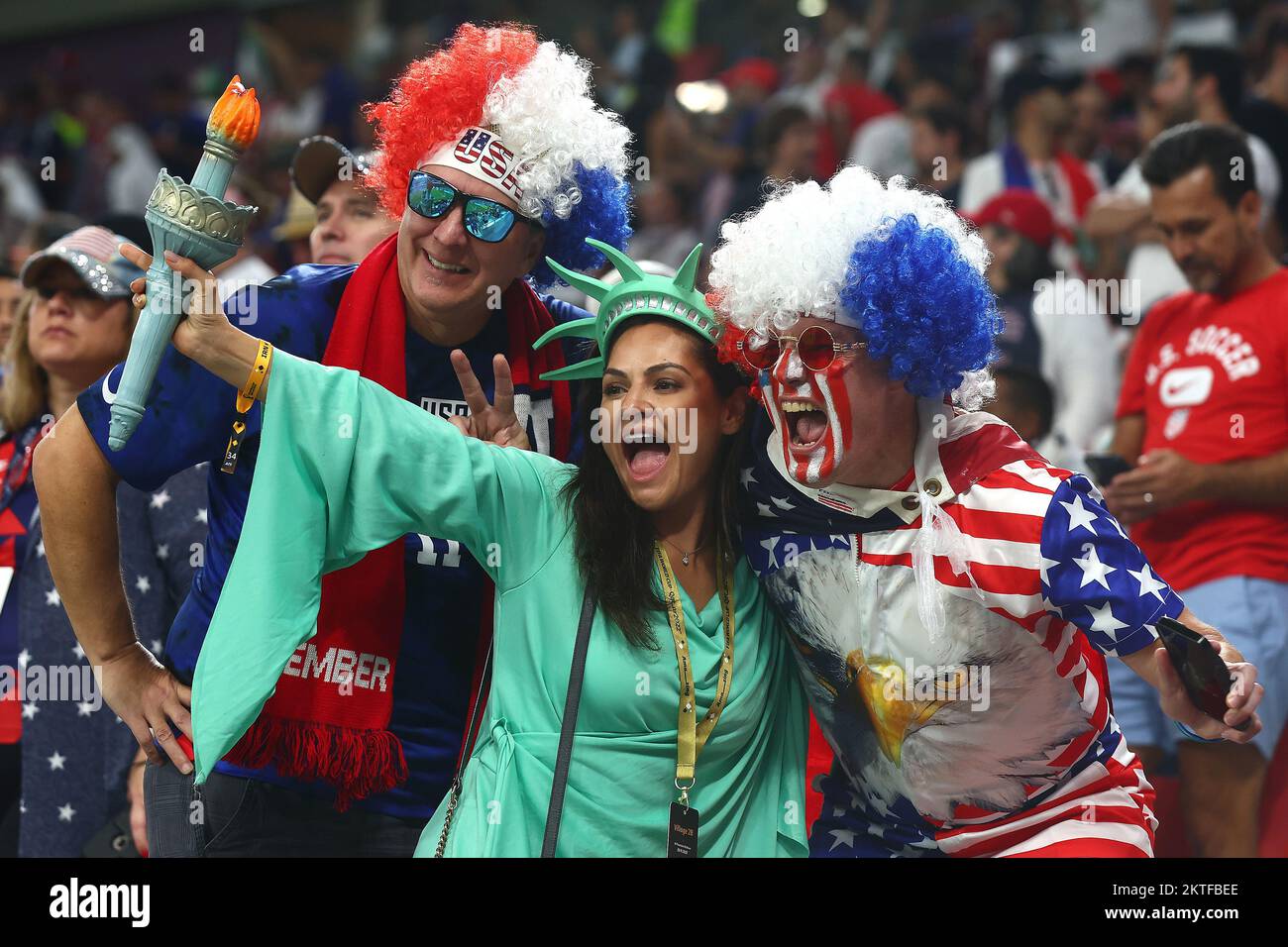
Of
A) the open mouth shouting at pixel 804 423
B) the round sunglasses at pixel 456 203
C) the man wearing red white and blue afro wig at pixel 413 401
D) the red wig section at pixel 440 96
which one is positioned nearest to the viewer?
the open mouth shouting at pixel 804 423

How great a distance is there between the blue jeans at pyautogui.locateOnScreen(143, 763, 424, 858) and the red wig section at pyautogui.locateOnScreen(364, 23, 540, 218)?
4.57 ft

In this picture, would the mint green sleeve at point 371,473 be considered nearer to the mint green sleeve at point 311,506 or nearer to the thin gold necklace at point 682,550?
the mint green sleeve at point 311,506

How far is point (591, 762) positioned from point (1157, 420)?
2.73 m

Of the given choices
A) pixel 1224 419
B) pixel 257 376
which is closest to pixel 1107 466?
pixel 1224 419

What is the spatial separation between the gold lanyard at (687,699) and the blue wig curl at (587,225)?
892 millimetres

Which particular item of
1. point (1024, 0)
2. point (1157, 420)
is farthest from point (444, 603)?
point (1024, 0)

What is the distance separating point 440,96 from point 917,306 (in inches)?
49.2

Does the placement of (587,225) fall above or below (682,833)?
above

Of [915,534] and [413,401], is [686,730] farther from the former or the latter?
[413,401]

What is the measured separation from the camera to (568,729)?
2.92 meters

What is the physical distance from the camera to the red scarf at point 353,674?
3164mm

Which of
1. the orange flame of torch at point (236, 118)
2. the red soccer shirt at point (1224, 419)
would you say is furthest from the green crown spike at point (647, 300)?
the red soccer shirt at point (1224, 419)
